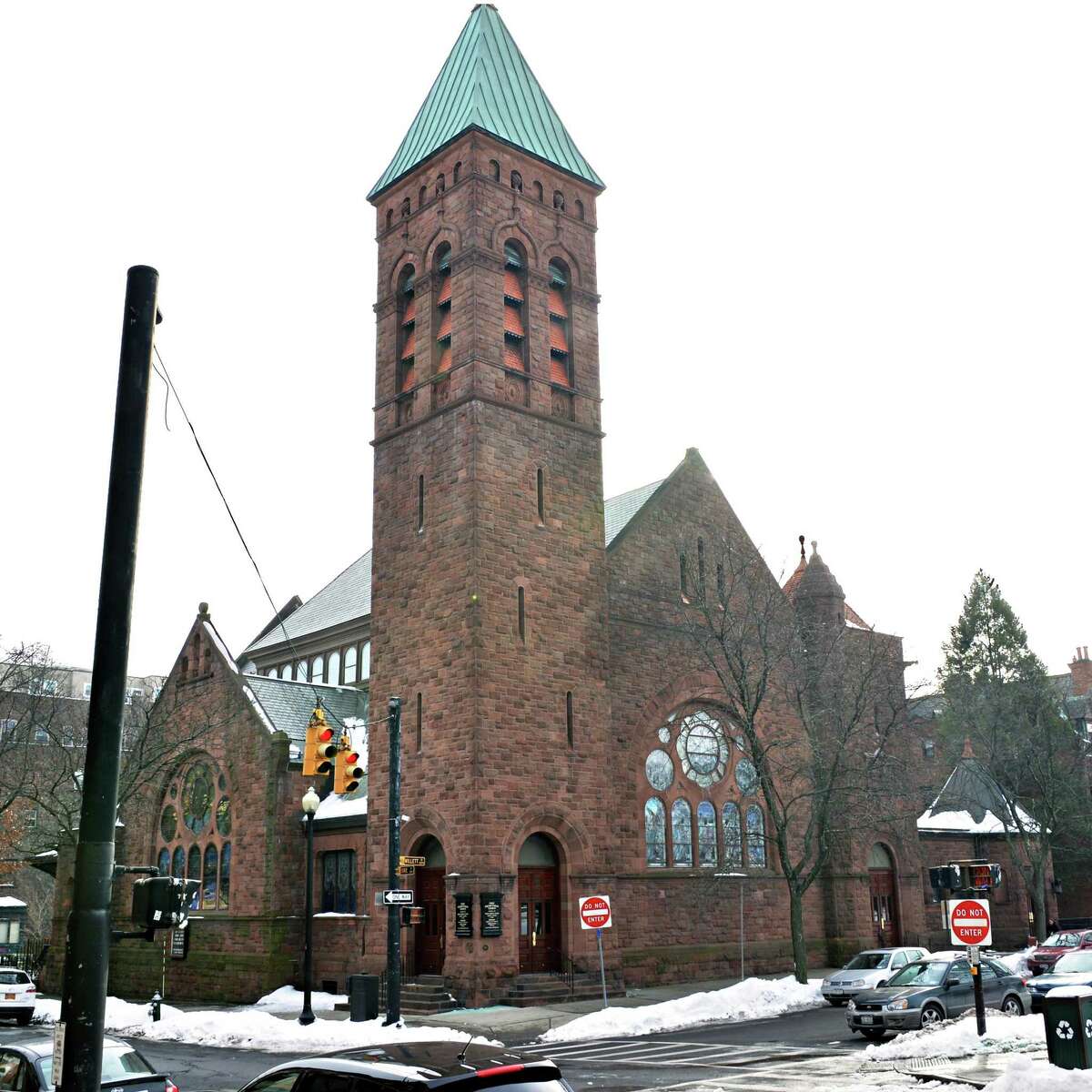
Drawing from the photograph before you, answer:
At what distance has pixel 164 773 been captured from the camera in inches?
1641

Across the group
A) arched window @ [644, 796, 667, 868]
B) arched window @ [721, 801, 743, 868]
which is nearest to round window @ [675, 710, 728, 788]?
arched window @ [721, 801, 743, 868]

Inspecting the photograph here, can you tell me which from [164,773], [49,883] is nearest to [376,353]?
[164,773]

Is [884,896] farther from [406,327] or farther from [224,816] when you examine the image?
[406,327]

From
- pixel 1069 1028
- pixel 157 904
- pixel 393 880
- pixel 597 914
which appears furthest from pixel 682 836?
pixel 157 904

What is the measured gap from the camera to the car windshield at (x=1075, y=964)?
27234mm

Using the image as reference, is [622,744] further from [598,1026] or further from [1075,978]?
[1075,978]

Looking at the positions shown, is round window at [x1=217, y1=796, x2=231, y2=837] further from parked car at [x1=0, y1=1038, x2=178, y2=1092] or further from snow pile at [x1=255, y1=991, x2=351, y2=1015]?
parked car at [x1=0, y1=1038, x2=178, y2=1092]

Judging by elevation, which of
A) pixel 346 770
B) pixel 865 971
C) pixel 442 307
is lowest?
pixel 865 971

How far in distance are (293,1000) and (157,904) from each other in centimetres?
2544

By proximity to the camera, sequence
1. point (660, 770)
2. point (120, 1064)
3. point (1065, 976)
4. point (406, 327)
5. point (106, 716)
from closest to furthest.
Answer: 1. point (106, 716)
2. point (120, 1064)
3. point (1065, 976)
4. point (660, 770)
5. point (406, 327)

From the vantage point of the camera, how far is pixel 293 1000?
33031mm

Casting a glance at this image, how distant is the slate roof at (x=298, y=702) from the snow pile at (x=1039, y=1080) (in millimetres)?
26474

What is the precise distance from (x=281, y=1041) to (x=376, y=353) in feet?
70.0

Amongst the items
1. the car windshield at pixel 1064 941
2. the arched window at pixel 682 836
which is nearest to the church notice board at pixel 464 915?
the arched window at pixel 682 836
